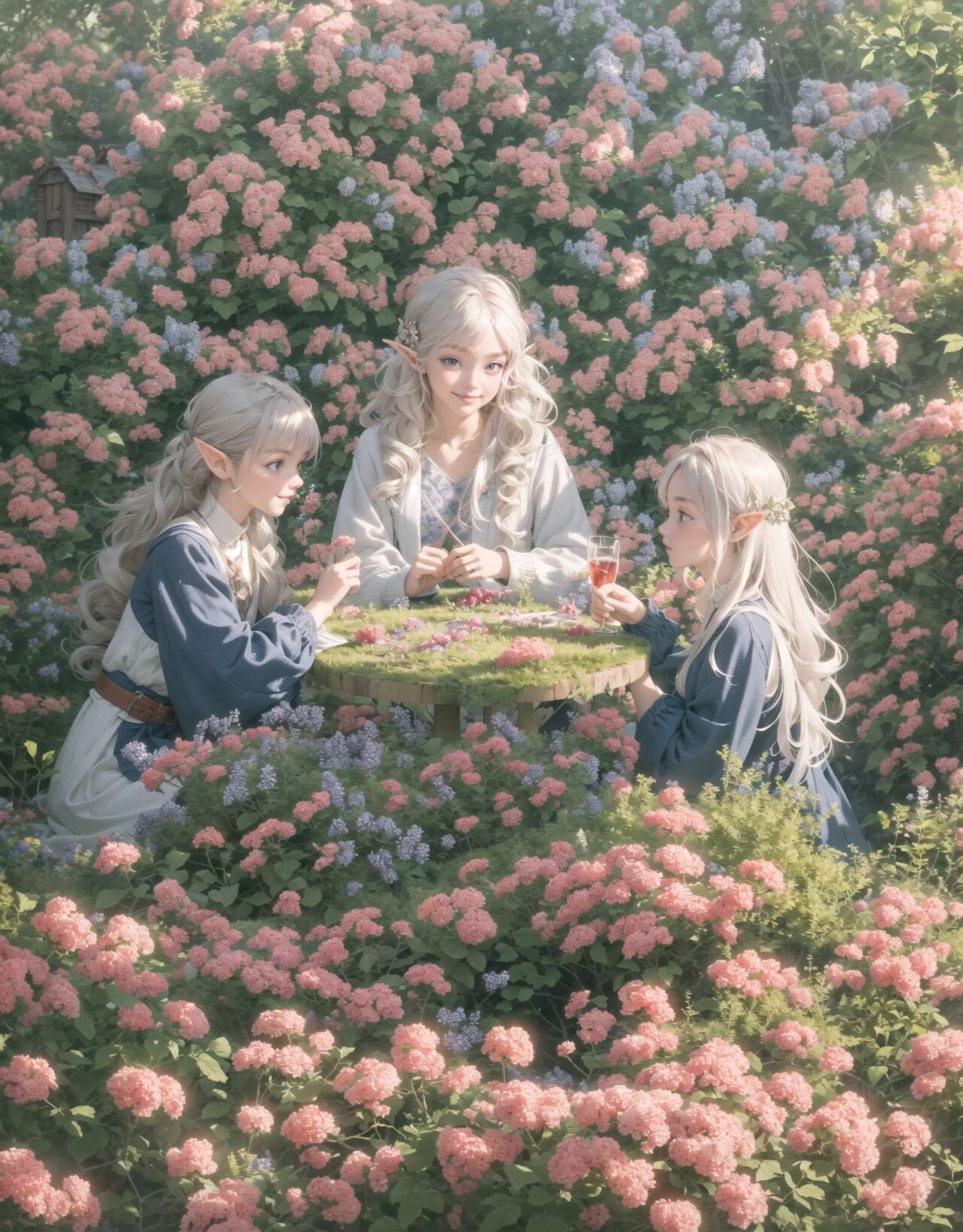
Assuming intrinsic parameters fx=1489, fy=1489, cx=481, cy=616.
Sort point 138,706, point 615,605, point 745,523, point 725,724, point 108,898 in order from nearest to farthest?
1. point 108,898
2. point 725,724
3. point 745,523
4. point 615,605
5. point 138,706

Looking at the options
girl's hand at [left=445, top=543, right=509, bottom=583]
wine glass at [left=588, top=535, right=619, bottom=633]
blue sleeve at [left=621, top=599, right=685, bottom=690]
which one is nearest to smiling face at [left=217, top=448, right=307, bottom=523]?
girl's hand at [left=445, top=543, right=509, bottom=583]

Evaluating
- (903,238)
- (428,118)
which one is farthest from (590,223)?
(903,238)

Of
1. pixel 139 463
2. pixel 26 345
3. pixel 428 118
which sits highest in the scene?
pixel 428 118

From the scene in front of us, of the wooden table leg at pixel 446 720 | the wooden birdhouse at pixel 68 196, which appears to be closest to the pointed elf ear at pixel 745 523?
the wooden table leg at pixel 446 720

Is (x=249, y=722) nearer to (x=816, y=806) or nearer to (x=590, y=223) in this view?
(x=816, y=806)

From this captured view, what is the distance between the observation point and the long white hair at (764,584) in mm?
4637

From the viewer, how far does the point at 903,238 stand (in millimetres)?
8305

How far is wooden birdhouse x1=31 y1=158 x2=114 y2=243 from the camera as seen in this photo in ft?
30.7

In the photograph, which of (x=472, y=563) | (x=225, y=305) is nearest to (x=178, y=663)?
(x=472, y=563)

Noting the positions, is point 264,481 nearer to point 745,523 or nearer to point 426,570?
point 426,570

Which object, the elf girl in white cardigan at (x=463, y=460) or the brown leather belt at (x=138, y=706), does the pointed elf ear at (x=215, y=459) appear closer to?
the elf girl in white cardigan at (x=463, y=460)

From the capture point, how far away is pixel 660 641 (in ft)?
16.8

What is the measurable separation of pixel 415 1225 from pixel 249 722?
8.04 ft

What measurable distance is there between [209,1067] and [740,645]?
2.11 m
